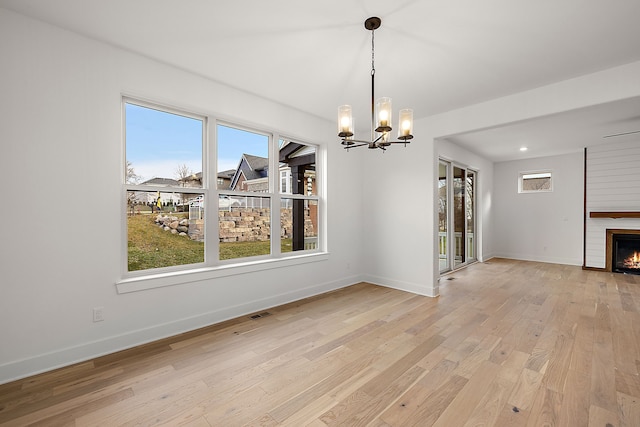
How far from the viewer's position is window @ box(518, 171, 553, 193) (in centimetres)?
705

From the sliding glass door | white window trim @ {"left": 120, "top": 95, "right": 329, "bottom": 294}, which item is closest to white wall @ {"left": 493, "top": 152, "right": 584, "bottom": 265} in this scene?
the sliding glass door

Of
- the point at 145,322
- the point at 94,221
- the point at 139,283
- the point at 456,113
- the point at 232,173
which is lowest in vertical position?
the point at 145,322

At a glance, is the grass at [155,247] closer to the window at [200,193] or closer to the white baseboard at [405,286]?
the window at [200,193]

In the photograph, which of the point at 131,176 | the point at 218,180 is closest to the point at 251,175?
the point at 218,180

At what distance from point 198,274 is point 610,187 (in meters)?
7.89

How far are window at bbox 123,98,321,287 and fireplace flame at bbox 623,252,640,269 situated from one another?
6.71 metres

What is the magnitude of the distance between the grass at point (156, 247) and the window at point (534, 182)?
7593mm

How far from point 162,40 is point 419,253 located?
13.4ft

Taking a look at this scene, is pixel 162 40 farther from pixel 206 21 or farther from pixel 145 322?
pixel 145 322

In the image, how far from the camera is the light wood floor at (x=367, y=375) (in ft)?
5.82

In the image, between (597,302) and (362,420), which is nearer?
(362,420)

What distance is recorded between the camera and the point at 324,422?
1.72 meters

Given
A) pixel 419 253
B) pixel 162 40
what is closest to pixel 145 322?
pixel 162 40

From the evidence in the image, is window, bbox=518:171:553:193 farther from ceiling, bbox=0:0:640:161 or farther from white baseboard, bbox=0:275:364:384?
white baseboard, bbox=0:275:364:384
